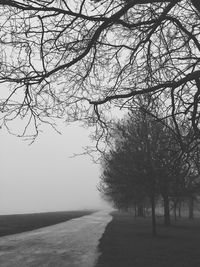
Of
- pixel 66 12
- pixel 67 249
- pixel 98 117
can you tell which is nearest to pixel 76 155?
pixel 98 117

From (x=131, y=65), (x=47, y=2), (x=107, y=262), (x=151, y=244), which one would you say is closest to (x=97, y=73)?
(x=131, y=65)

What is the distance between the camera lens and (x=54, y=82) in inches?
403

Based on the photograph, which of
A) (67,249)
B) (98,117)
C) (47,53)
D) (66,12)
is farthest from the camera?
(67,249)

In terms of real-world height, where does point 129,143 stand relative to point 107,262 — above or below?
above

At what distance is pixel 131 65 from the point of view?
10883 millimetres

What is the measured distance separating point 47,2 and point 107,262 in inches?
301

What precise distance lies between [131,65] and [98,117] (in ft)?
5.85

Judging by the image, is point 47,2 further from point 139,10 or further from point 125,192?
point 125,192

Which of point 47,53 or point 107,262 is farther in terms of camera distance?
point 107,262

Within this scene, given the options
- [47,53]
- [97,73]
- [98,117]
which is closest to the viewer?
[47,53]

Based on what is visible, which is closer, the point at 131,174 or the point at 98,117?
the point at 98,117

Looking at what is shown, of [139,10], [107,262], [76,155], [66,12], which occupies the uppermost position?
[139,10]

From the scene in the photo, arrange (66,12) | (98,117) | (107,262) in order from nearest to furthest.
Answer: (66,12) → (98,117) → (107,262)

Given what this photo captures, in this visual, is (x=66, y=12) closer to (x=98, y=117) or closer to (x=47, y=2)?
(x=47, y=2)
